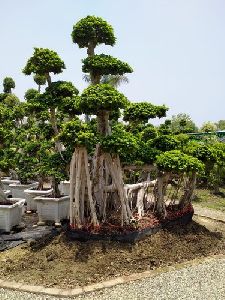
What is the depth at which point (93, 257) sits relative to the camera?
841cm

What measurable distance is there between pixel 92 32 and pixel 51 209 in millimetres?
4937

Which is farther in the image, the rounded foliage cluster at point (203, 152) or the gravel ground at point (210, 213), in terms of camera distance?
the gravel ground at point (210, 213)

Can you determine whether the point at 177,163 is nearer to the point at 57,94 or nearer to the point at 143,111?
the point at 143,111

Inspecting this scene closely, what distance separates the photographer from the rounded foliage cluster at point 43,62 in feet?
31.7

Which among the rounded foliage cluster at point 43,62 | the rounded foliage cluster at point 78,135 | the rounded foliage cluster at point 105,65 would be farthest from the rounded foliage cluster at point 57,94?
the rounded foliage cluster at point 78,135

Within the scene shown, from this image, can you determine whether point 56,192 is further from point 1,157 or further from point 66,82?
point 66,82

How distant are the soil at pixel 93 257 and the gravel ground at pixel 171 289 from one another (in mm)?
482

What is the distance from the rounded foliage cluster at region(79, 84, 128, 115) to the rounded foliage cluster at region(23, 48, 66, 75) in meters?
1.42

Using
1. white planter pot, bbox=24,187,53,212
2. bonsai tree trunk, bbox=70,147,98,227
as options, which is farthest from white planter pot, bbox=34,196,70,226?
bonsai tree trunk, bbox=70,147,98,227

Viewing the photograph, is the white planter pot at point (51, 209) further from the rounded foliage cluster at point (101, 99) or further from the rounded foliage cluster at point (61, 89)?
the rounded foliage cluster at point (101, 99)

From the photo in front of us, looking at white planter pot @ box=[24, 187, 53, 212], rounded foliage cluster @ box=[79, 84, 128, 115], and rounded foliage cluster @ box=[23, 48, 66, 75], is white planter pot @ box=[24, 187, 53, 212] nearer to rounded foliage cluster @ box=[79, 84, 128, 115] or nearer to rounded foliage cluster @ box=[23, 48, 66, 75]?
rounded foliage cluster @ box=[23, 48, 66, 75]

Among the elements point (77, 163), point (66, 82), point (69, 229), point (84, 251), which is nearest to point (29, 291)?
point (84, 251)

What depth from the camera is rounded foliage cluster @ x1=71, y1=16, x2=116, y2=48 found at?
9.49 m

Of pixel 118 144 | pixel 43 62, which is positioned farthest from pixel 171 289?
pixel 43 62
